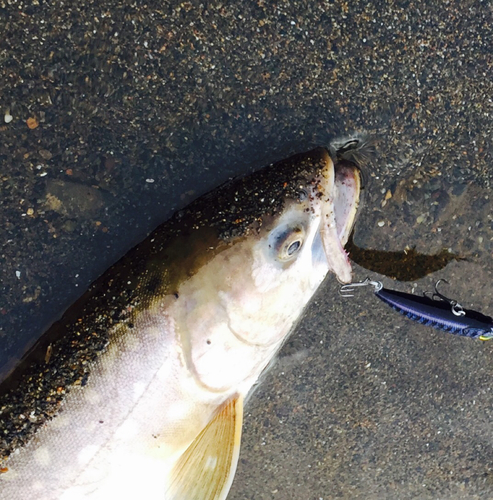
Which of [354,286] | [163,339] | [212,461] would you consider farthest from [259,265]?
[212,461]

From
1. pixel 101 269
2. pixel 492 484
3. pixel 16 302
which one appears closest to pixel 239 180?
pixel 101 269

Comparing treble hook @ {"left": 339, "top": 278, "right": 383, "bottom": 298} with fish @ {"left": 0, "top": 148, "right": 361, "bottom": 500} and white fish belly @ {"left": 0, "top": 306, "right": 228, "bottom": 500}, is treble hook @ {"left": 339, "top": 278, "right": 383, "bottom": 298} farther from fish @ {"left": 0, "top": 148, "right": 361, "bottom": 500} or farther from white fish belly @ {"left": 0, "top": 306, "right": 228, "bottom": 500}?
white fish belly @ {"left": 0, "top": 306, "right": 228, "bottom": 500}

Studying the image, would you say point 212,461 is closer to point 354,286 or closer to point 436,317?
point 354,286

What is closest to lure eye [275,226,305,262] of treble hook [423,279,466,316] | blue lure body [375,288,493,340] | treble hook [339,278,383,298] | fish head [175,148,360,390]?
fish head [175,148,360,390]

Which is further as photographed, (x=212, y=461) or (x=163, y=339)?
(x=212, y=461)

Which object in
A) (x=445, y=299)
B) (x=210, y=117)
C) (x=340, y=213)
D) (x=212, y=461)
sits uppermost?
(x=210, y=117)

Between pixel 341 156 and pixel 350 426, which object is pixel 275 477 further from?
pixel 341 156

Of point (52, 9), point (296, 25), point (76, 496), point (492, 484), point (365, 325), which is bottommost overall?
point (492, 484)
